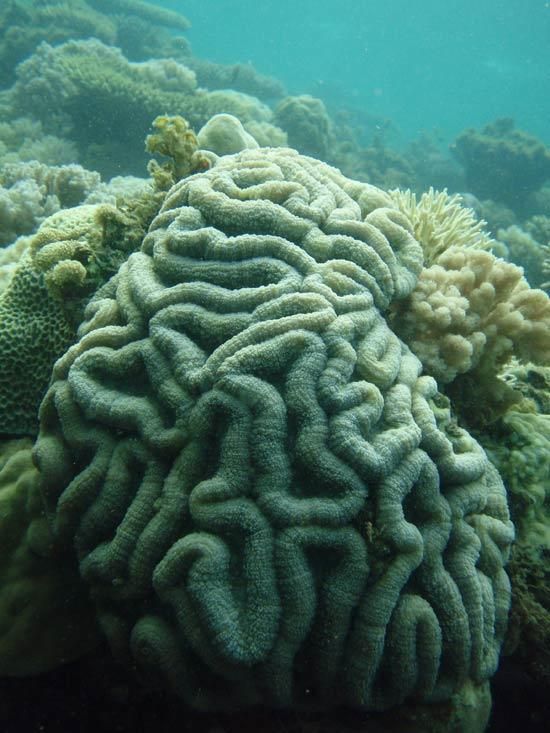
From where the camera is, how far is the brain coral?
8.84 feet

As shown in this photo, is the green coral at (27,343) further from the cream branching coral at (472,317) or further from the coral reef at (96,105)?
the coral reef at (96,105)

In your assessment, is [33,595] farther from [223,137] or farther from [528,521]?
[223,137]

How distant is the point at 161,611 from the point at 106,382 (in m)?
1.56

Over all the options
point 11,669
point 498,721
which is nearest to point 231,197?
point 11,669

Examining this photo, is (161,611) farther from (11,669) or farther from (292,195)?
(292,195)

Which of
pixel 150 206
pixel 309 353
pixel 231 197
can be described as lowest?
pixel 309 353

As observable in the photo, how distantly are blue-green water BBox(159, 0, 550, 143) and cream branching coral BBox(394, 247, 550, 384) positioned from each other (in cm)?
7935

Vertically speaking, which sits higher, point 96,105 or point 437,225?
point 96,105

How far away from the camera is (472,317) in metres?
4.08

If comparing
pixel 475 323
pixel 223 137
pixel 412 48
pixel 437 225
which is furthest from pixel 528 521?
pixel 412 48

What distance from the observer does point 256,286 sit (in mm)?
3541

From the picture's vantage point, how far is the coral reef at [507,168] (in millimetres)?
21344

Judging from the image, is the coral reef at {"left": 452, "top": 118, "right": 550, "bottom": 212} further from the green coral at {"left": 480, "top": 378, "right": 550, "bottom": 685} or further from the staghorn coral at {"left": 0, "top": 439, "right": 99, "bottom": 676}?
the staghorn coral at {"left": 0, "top": 439, "right": 99, "bottom": 676}

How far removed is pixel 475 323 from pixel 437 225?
4.96 ft
